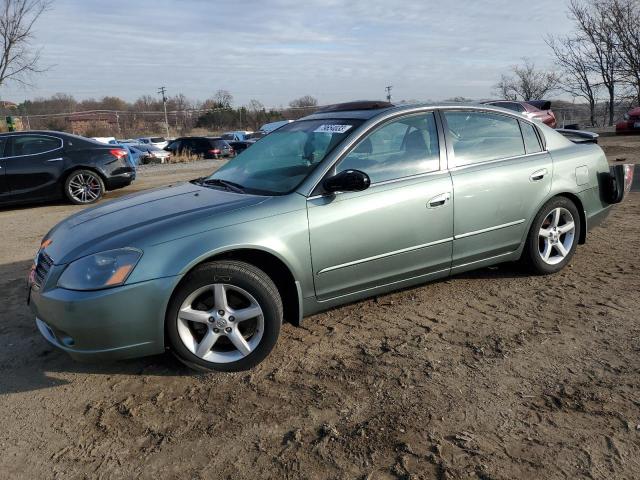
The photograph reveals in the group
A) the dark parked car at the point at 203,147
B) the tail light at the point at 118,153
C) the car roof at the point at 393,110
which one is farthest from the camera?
the dark parked car at the point at 203,147

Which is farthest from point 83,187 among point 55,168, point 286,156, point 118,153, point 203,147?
point 203,147

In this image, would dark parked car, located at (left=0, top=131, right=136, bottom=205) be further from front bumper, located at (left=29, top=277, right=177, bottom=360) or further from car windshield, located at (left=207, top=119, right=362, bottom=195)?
front bumper, located at (left=29, top=277, right=177, bottom=360)

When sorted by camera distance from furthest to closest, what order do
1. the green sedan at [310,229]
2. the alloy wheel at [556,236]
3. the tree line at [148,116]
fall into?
the tree line at [148,116] < the alloy wheel at [556,236] < the green sedan at [310,229]

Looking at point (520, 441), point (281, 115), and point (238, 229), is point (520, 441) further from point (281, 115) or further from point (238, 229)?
point (281, 115)

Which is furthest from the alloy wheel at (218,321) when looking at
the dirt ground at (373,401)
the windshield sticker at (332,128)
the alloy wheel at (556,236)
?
the alloy wheel at (556,236)

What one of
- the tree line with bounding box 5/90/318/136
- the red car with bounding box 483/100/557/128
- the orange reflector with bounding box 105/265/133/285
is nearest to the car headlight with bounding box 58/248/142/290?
the orange reflector with bounding box 105/265/133/285

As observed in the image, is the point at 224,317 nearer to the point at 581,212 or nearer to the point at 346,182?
the point at 346,182

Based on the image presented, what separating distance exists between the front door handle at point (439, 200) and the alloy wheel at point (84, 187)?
7.67m

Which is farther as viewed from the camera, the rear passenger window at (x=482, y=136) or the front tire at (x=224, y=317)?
the rear passenger window at (x=482, y=136)

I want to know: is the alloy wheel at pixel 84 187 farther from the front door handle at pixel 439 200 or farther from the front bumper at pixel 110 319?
the front door handle at pixel 439 200

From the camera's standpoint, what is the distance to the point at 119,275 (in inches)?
118

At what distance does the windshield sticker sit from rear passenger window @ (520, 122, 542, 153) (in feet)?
5.53

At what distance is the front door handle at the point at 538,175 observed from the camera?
4.45 metres

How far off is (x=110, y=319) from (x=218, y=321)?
60 centimetres
